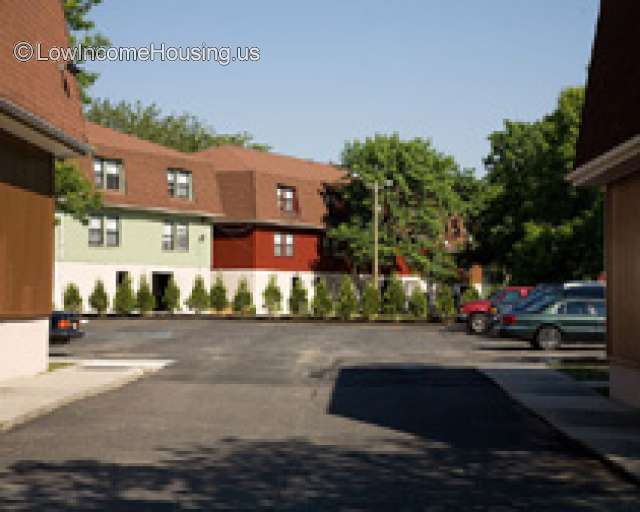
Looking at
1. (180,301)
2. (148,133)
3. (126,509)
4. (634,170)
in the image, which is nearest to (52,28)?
(634,170)

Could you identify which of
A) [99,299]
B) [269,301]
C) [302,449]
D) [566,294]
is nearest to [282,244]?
[269,301]

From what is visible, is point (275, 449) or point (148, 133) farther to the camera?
point (148, 133)

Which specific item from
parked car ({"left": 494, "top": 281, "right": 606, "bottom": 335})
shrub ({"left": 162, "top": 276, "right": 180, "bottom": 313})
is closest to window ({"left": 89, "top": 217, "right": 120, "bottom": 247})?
shrub ({"left": 162, "top": 276, "right": 180, "bottom": 313})

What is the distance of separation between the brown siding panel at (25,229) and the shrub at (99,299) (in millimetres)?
31928

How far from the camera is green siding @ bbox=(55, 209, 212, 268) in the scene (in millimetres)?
55625

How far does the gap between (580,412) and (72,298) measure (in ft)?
134

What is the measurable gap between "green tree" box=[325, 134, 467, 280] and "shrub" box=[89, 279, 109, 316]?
1633 centimetres

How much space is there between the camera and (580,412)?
15.8 metres

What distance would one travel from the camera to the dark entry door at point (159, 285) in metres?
60.8

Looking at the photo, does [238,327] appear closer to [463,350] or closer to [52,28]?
[463,350]

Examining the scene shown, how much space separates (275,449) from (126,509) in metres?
3.57

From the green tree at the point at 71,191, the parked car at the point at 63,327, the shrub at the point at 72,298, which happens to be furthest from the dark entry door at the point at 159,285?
the parked car at the point at 63,327

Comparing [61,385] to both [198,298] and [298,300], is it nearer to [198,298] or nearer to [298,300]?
[198,298]

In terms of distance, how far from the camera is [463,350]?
3091 centimetres
